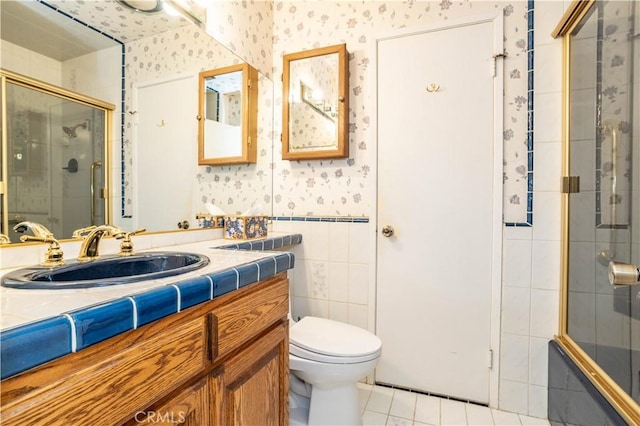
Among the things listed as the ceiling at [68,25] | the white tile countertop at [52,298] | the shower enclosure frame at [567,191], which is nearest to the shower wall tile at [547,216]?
the shower enclosure frame at [567,191]

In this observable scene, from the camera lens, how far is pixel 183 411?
2.16 ft

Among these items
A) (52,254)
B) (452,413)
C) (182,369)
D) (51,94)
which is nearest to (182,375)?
(182,369)

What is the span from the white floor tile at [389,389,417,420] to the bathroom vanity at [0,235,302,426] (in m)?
0.73

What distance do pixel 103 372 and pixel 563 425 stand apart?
172 cm

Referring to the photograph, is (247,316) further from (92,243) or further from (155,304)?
(92,243)

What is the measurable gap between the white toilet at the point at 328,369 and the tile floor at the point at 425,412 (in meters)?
0.19

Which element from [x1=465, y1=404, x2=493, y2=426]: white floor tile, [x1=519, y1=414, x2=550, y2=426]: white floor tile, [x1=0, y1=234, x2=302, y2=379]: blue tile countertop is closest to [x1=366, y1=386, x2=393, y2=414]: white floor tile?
[x1=465, y1=404, x2=493, y2=426]: white floor tile

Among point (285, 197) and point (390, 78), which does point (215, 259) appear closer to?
point (285, 197)

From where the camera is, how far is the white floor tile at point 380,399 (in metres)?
1.57

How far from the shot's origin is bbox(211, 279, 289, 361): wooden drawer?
0.76m

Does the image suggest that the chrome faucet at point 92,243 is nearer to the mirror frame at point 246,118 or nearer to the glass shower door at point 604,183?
the mirror frame at point 246,118

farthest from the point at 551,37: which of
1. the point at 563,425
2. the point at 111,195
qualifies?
the point at 111,195

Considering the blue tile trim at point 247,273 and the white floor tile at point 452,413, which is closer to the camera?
the blue tile trim at point 247,273

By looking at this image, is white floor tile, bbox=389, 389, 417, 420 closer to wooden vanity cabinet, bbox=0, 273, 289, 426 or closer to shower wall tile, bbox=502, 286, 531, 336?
shower wall tile, bbox=502, 286, 531, 336
